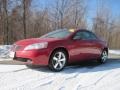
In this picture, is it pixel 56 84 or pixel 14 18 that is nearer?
pixel 56 84

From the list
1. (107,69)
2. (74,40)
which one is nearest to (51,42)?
(74,40)

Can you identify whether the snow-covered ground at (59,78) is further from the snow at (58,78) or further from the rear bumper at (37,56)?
the rear bumper at (37,56)

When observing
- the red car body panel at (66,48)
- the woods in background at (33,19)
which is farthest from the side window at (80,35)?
the woods in background at (33,19)

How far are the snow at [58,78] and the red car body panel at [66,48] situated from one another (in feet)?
1.32

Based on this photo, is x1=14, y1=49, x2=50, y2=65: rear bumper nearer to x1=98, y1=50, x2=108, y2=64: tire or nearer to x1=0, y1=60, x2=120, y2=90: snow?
x1=0, y1=60, x2=120, y2=90: snow

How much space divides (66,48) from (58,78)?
138cm

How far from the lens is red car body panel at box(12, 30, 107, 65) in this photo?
724 centimetres

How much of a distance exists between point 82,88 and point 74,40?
2493 millimetres

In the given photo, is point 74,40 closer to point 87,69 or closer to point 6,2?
point 87,69

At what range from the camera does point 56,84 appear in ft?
20.6

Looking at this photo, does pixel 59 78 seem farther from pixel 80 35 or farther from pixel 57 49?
pixel 80 35

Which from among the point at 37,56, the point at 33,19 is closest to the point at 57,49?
the point at 37,56

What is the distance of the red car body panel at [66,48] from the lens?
285 inches

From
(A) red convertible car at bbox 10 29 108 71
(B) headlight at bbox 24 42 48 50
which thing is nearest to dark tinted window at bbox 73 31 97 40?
(A) red convertible car at bbox 10 29 108 71
